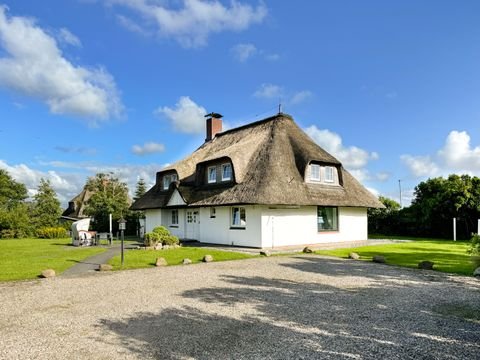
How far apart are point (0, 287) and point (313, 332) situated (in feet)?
29.8

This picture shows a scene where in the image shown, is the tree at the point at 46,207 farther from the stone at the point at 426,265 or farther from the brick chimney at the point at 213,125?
the stone at the point at 426,265

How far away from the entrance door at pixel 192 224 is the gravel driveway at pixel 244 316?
12830 mm

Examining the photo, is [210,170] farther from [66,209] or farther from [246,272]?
[66,209]

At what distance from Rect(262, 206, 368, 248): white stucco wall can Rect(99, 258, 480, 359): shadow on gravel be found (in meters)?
10.0

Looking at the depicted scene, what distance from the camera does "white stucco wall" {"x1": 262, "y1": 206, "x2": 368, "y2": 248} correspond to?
19891 mm

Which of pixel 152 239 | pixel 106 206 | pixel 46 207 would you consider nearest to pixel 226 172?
pixel 152 239

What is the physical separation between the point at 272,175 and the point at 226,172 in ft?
11.3

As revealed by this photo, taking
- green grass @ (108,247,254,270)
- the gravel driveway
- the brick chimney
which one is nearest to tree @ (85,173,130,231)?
the brick chimney

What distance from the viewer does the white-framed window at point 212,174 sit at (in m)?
23.3

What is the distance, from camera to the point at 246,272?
12.3 m

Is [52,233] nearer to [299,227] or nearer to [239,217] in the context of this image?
[239,217]

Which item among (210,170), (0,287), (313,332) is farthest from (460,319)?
(210,170)

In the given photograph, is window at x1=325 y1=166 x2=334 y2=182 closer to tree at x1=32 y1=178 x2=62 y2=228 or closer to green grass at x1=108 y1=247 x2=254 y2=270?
green grass at x1=108 y1=247 x2=254 y2=270

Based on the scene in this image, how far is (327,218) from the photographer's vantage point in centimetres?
2277
